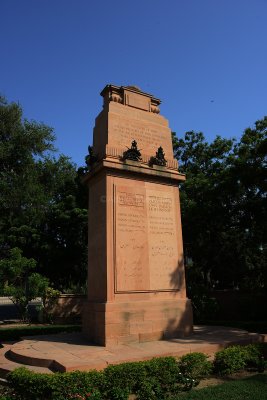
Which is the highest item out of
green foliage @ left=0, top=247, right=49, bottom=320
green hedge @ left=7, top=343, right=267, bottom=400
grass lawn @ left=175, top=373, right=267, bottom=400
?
green foliage @ left=0, top=247, right=49, bottom=320

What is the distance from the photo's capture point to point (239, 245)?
83.4 ft

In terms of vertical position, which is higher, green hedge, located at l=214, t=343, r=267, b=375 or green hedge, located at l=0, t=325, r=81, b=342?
green hedge, located at l=214, t=343, r=267, b=375

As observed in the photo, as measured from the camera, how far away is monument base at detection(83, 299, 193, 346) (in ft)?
31.4

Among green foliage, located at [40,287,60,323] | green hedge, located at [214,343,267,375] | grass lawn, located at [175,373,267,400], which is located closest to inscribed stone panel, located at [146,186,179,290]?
green hedge, located at [214,343,267,375]

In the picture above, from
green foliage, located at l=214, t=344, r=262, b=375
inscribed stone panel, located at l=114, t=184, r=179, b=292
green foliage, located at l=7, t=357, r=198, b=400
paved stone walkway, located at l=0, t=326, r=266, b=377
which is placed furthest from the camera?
inscribed stone panel, located at l=114, t=184, r=179, b=292

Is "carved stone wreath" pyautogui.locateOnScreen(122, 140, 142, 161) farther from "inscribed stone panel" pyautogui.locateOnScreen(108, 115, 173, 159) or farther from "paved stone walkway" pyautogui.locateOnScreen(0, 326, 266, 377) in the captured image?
"paved stone walkway" pyautogui.locateOnScreen(0, 326, 266, 377)

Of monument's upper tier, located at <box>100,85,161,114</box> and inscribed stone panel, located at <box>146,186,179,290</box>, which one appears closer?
inscribed stone panel, located at <box>146,186,179,290</box>

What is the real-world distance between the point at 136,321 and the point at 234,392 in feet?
13.8

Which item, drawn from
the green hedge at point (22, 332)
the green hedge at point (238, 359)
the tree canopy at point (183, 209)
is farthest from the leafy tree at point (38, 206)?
the green hedge at point (238, 359)

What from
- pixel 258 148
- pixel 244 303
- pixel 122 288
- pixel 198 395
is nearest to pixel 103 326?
pixel 122 288

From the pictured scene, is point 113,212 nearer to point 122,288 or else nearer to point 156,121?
point 122,288

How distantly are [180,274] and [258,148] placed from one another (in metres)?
10.8

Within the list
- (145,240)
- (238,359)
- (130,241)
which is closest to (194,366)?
(238,359)

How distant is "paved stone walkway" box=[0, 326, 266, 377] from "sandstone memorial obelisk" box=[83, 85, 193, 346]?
1.86 feet
